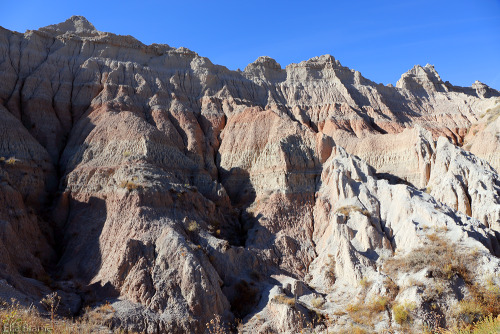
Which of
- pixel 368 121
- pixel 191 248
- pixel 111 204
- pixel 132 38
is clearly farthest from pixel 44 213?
pixel 368 121

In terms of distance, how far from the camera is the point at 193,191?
34.6m

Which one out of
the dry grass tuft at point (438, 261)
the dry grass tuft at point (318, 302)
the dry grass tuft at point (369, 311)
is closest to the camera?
the dry grass tuft at point (369, 311)

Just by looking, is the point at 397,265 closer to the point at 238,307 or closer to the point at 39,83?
the point at 238,307

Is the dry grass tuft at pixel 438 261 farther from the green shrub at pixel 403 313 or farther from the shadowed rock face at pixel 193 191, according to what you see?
the green shrub at pixel 403 313

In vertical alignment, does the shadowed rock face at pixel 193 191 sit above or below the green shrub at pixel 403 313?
above

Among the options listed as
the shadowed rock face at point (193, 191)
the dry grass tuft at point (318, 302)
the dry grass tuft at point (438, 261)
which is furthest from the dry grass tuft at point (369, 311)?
the dry grass tuft at point (438, 261)

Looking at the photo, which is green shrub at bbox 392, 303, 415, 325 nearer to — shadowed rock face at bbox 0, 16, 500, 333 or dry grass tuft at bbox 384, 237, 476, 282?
shadowed rock face at bbox 0, 16, 500, 333

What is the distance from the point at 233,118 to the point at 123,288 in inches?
1120

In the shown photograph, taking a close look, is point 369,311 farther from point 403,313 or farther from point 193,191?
point 193,191

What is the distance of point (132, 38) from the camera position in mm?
56281

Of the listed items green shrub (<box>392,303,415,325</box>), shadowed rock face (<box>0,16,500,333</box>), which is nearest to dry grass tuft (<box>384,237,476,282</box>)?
shadowed rock face (<box>0,16,500,333</box>)

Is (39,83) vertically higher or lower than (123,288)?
higher

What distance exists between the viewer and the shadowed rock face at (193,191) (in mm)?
26125

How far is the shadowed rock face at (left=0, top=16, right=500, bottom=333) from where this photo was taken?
1029 inches
